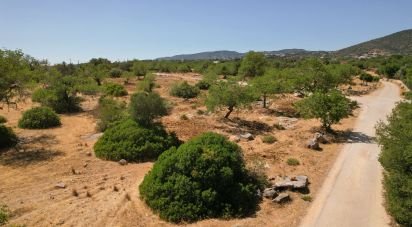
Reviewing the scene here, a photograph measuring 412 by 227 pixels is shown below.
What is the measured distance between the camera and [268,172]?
18891mm

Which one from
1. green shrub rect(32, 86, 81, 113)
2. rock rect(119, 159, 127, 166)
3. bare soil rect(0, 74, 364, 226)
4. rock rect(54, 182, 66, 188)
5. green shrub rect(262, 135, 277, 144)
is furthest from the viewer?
green shrub rect(32, 86, 81, 113)

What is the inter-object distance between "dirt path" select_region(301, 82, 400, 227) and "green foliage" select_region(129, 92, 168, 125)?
450 inches

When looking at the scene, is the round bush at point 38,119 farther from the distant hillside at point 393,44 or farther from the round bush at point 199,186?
the distant hillside at point 393,44

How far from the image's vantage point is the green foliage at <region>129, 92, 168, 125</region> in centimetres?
2294

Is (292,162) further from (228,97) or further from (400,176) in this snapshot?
(228,97)

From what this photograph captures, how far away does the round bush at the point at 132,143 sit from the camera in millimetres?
20625

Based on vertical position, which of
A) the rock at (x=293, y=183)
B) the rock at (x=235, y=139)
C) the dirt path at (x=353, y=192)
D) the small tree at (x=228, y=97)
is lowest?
the dirt path at (x=353, y=192)

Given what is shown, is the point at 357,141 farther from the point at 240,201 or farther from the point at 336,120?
the point at 240,201

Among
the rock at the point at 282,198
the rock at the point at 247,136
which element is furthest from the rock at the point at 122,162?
the rock at the point at 247,136

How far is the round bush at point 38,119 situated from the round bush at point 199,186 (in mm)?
15707

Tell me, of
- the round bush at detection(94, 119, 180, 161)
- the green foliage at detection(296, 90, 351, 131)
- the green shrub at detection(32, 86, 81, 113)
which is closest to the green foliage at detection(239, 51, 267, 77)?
the green shrub at detection(32, 86, 81, 113)

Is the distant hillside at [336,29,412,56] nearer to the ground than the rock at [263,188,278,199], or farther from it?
farther from it

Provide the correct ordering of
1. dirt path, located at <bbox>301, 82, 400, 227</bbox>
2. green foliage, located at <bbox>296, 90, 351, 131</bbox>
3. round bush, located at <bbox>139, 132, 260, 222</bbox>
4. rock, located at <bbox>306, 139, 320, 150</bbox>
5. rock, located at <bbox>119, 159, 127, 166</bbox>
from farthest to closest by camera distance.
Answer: green foliage, located at <bbox>296, 90, 351, 131</bbox> < rock, located at <bbox>306, 139, 320, 150</bbox> < rock, located at <bbox>119, 159, 127, 166</bbox> < round bush, located at <bbox>139, 132, 260, 222</bbox> < dirt path, located at <bbox>301, 82, 400, 227</bbox>

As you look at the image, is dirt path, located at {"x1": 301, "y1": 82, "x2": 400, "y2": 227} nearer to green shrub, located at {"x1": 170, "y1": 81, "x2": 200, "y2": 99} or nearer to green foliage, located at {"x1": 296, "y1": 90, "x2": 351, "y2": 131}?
Answer: green foliage, located at {"x1": 296, "y1": 90, "x2": 351, "y2": 131}
